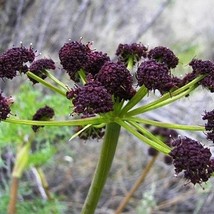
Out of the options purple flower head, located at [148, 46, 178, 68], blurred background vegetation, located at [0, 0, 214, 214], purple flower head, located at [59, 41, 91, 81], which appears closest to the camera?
purple flower head, located at [59, 41, 91, 81]

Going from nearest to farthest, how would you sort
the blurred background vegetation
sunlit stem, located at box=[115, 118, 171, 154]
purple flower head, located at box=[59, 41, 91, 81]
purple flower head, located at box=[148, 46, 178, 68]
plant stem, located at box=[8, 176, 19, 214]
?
sunlit stem, located at box=[115, 118, 171, 154] < purple flower head, located at box=[59, 41, 91, 81] < purple flower head, located at box=[148, 46, 178, 68] < plant stem, located at box=[8, 176, 19, 214] < the blurred background vegetation

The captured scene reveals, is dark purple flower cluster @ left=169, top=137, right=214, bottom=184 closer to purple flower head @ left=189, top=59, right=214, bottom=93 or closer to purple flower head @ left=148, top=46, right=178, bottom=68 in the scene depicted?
purple flower head @ left=189, top=59, right=214, bottom=93

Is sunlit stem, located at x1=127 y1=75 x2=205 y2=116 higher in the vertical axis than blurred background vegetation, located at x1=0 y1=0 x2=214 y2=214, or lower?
lower

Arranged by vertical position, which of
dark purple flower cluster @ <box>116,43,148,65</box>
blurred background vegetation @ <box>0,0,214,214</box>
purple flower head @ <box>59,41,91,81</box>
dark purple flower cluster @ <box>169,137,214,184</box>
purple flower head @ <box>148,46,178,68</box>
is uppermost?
blurred background vegetation @ <box>0,0,214,214</box>

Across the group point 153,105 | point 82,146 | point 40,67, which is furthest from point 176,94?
point 82,146

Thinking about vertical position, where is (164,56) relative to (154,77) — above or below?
above

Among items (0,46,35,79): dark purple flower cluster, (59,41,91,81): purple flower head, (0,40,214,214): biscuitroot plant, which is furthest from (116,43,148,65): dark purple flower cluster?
(0,46,35,79): dark purple flower cluster

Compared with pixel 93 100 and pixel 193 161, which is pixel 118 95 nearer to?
pixel 93 100
